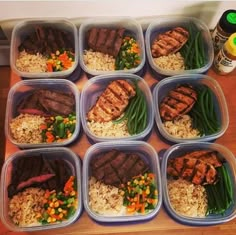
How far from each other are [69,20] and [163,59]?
1.41 feet

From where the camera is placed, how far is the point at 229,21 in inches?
51.9

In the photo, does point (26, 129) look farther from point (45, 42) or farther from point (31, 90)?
point (45, 42)

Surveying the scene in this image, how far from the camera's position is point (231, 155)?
133 cm

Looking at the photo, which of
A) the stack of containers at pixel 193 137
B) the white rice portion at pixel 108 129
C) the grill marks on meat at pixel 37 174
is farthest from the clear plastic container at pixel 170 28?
the grill marks on meat at pixel 37 174

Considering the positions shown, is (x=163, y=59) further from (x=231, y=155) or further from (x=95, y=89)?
(x=231, y=155)

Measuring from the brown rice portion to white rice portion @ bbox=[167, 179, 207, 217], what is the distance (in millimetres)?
481

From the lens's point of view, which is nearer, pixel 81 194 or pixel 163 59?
pixel 81 194

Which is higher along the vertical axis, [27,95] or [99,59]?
[99,59]

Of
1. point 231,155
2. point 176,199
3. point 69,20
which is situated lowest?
point 176,199

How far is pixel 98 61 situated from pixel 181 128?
0.44 metres

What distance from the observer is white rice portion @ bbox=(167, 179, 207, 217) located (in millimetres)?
1260

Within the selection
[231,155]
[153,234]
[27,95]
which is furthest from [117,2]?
[153,234]

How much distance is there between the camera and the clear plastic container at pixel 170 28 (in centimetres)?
142

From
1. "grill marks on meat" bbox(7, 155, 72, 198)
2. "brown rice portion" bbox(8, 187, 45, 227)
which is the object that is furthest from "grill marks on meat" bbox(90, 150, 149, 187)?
"brown rice portion" bbox(8, 187, 45, 227)
